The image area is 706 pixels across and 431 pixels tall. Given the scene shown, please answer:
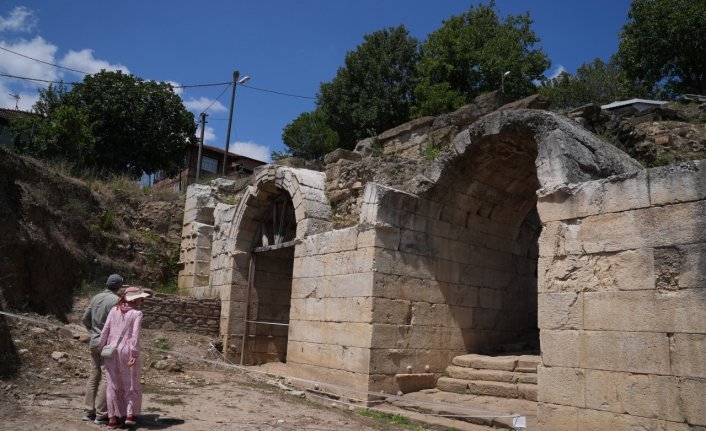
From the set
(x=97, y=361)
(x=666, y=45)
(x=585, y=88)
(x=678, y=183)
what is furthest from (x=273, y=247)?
(x=585, y=88)

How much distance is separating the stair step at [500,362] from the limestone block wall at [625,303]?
162cm

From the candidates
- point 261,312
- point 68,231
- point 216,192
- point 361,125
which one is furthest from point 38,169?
point 361,125

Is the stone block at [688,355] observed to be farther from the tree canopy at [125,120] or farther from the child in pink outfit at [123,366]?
the tree canopy at [125,120]

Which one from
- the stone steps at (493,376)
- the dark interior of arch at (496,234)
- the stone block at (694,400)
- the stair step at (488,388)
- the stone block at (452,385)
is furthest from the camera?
the dark interior of arch at (496,234)

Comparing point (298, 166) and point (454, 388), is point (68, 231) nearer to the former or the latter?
point (298, 166)

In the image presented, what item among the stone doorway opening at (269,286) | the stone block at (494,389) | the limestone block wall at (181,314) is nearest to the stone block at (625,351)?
the stone block at (494,389)

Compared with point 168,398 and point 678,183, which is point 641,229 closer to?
point 678,183

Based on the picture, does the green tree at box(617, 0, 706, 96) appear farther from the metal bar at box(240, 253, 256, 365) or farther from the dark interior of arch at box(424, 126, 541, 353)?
the metal bar at box(240, 253, 256, 365)

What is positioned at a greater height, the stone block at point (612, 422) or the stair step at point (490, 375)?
the stair step at point (490, 375)

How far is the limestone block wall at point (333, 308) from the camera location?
728cm

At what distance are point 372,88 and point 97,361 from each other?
21974 mm

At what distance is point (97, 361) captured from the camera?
16.7ft

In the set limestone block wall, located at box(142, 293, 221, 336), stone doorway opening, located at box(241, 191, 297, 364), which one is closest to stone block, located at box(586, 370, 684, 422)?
stone doorway opening, located at box(241, 191, 297, 364)

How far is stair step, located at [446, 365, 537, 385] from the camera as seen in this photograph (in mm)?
6754
